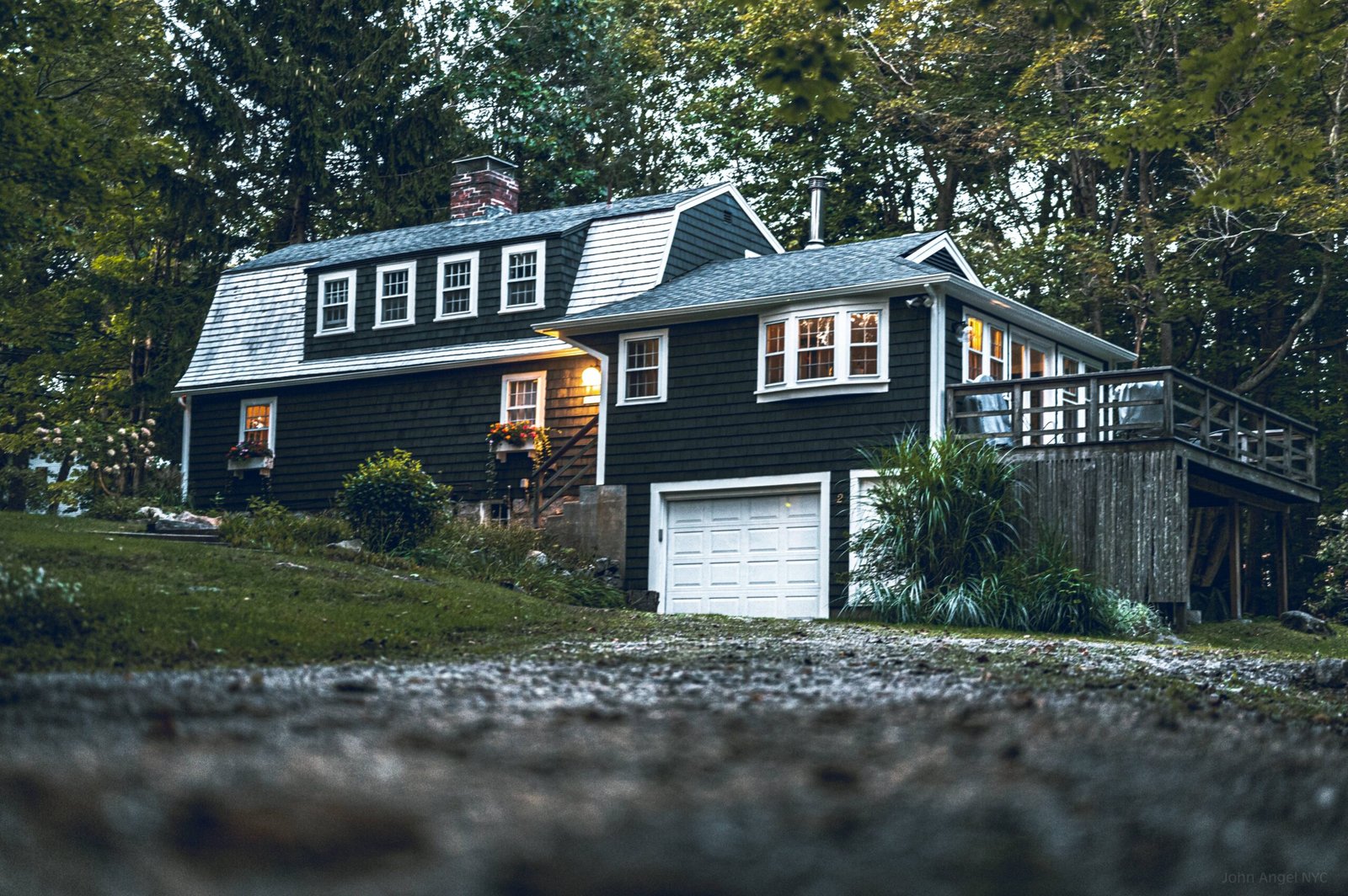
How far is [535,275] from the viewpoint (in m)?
25.3

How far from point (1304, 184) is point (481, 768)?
25183mm

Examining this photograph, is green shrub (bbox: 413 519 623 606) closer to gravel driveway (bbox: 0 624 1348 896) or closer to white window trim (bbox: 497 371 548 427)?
white window trim (bbox: 497 371 548 427)

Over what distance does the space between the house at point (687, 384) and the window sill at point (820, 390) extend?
1.2 inches

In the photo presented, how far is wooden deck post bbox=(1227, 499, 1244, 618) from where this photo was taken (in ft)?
75.4

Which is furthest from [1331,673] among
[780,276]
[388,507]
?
[780,276]

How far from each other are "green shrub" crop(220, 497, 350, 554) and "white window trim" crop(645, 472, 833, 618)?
504 centimetres

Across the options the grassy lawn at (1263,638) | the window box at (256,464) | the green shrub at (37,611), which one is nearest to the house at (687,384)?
the window box at (256,464)

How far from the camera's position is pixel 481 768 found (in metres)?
3.98

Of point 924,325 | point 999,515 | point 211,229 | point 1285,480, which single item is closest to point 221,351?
point 211,229

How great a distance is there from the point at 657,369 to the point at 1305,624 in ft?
35.3

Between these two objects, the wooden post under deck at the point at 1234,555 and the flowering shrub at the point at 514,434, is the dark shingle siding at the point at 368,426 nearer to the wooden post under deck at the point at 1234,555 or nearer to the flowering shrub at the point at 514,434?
the flowering shrub at the point at 514,434

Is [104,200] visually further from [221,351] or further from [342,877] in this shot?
[342,877]

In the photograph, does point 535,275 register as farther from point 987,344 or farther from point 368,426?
point 987,344

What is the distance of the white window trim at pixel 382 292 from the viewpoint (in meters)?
26.5
